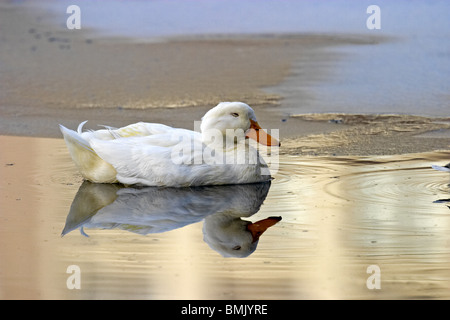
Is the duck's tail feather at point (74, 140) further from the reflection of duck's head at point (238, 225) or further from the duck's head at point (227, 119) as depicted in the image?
the reflection of duck's head at point (238, 225)

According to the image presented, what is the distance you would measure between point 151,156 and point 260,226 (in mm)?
1605

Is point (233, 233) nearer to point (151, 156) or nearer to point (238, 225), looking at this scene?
point (238, 225)

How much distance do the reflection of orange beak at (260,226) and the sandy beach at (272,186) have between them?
9cm

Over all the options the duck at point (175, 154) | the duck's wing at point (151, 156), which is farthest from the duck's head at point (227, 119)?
the duck's wing at point (151, 156)

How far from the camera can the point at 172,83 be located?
13.2m

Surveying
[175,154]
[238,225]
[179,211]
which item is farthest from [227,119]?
[238,225]

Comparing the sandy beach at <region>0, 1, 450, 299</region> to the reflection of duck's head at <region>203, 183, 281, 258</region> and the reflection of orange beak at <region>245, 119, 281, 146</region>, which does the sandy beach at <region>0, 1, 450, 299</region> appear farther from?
the reflection of orange beak at <region>245, 119, 281, 146</region>

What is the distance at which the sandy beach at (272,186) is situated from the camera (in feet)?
17.9

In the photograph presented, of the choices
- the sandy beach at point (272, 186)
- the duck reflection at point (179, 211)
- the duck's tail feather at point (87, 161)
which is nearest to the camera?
the sandy beach at point (272, 186)

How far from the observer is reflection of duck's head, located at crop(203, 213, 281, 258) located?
20.0 feet

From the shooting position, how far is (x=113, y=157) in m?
7.92

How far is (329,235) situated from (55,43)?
11.2 m

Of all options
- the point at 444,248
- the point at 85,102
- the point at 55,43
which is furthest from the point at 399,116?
the point at 55,43

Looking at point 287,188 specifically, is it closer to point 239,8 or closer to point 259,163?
point 259,163
